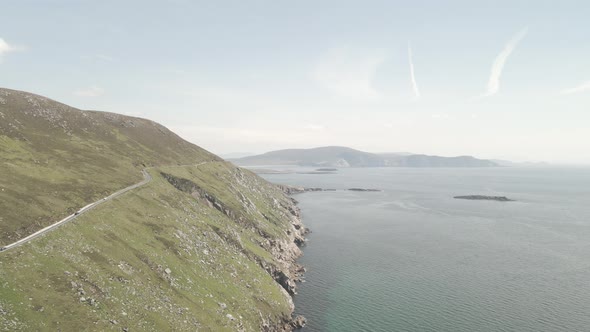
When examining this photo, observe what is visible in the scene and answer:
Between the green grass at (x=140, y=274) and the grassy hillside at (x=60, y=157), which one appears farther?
Result: the grassy hillside at (x=60, y=157)

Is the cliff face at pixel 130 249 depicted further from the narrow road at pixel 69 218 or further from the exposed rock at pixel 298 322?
the exposed rock at pixel 298 322

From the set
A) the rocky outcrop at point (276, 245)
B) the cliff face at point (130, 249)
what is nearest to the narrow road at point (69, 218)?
the cliff face at point (130, 249)

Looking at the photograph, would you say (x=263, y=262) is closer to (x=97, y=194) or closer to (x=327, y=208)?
(x=97, y=194)

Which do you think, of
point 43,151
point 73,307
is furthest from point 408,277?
point 43,151

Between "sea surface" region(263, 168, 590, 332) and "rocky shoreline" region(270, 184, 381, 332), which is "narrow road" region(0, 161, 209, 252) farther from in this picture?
"sea surface" region(263, 168, 590, 332)

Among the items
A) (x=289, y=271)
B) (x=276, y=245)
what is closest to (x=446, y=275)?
(x=289, y=271)

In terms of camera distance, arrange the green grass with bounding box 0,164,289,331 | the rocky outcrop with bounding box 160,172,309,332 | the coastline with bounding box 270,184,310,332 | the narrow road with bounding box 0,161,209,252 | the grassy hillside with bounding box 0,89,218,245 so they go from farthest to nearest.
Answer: the rocky outcrop with bounding box 160,172,309,332, the coastline with bounding box 270,184,310,332, the grassy hillside with bounding box 0,89,218,245, the narrow road with bounding box 0,161,209,252, the green grass with bounding box 0,164,289,331

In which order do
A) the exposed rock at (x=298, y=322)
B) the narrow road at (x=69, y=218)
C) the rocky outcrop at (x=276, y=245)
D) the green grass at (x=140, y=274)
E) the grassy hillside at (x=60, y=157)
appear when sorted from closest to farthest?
the green grass at (x=140, y=274) < the narrow road at (x=69, y=218) < the grassy hillside at (x=60, y=157) < the exposed rock at (x=298, y=322) < the rocky outcrop at (x=276, y=245)

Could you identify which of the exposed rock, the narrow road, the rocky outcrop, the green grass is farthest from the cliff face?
the exposed rock
